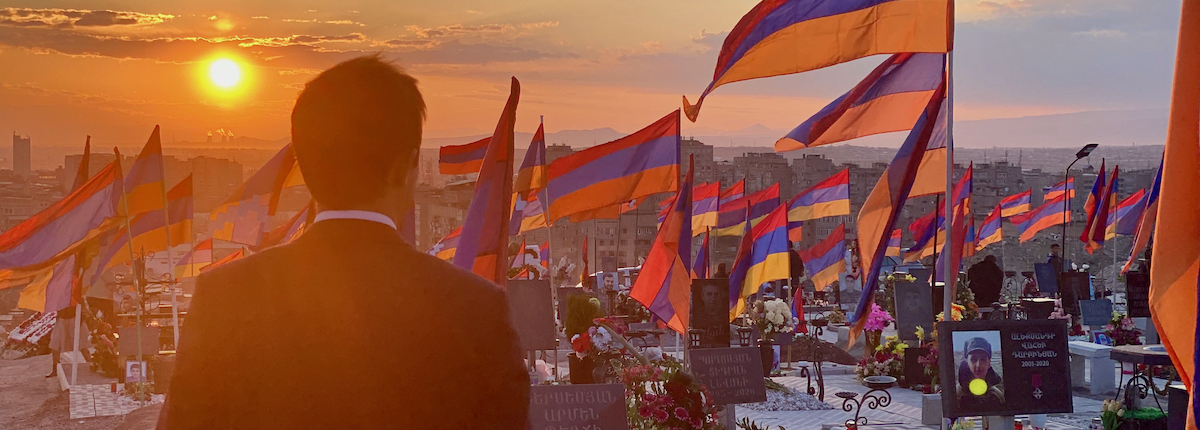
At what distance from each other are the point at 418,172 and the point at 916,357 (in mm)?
12806

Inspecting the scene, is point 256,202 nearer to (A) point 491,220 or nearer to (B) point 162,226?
(B) point 162,226

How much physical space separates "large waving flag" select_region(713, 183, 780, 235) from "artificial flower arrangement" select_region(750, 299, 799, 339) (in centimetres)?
876

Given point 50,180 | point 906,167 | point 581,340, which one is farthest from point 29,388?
point 50,180

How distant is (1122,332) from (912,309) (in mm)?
2910

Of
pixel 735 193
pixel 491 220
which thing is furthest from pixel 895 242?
pixel 491 220

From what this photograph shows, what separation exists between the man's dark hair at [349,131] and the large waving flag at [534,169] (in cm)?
1283

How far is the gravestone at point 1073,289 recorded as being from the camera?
21594 millimetres

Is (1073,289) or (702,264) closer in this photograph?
(702,264)

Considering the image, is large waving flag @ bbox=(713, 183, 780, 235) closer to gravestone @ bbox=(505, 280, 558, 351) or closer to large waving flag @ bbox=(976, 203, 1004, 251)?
large waving flag @ bbox=(976, 203, 1004, 251)

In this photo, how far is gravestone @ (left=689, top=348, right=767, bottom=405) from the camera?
9.35m

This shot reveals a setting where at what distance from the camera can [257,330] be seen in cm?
198

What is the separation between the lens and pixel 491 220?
212 inches

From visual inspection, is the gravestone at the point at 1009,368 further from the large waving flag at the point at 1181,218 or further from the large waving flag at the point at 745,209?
the large waving flag at the point at 745,209

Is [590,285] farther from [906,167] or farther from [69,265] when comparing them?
[906,167]
